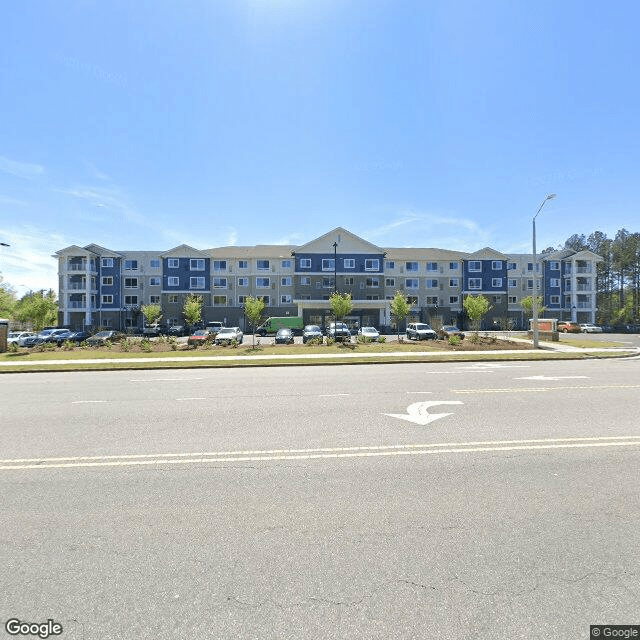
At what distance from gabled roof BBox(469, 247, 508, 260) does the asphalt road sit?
5797 cm

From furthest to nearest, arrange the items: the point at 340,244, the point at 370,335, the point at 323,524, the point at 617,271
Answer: the point at 617,271 → the point at 340,244 → the point at 370,335 → the point at 323,524

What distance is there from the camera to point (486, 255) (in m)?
61.3

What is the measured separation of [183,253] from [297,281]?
18.5m

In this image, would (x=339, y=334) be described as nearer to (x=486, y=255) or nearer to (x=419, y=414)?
(x=419, y=414)

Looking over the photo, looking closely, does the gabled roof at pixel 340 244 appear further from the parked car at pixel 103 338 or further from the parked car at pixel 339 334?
the parked car at pixel 103 338

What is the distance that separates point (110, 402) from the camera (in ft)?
31.5

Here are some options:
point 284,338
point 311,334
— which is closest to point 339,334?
point 311,334

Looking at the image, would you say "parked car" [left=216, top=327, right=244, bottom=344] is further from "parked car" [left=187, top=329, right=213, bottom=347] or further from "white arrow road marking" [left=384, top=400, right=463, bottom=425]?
"white arrow road marking" [left=384, top=400, right=463, bottom=425]

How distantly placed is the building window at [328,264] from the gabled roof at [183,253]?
18.3 metres

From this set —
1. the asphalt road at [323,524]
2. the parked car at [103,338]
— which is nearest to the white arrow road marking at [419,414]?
the asphalt road at [323,524]

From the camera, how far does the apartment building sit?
2210 inches

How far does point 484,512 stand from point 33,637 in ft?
12.7

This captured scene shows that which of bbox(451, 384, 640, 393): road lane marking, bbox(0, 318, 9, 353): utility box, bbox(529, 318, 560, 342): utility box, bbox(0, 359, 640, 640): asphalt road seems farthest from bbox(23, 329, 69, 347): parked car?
bbox(529, 318, 560, 342): utility box

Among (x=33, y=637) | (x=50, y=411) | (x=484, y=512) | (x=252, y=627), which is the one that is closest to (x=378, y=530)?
(x=484, y=512)
